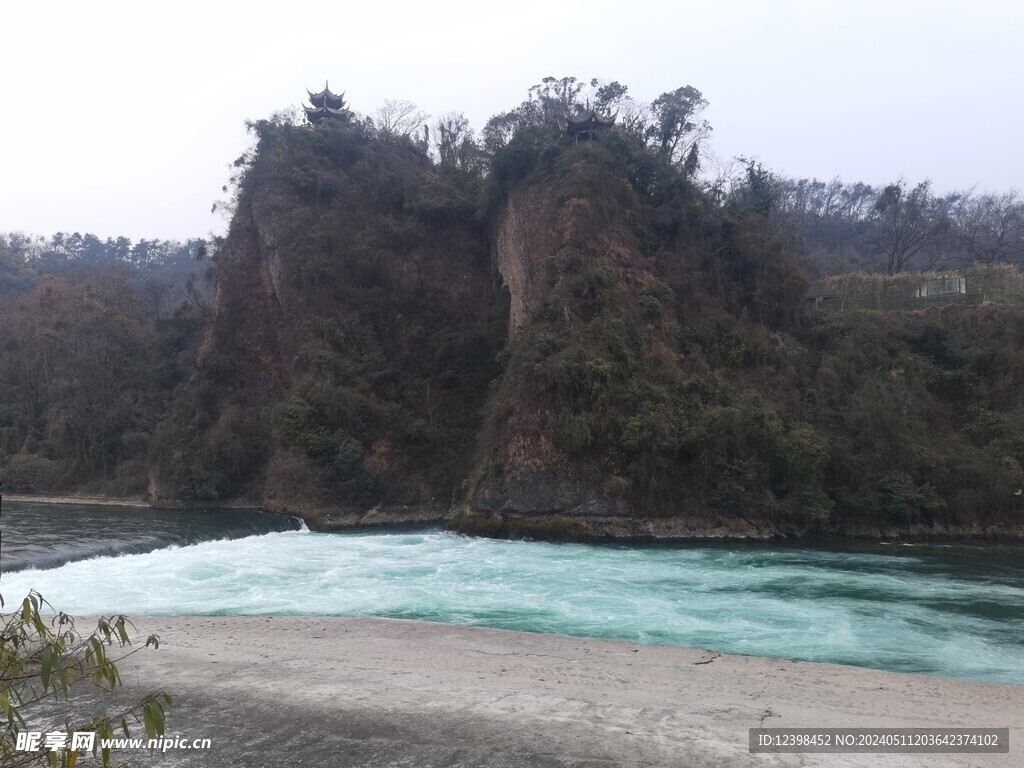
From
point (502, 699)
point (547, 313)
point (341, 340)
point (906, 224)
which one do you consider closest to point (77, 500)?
point (341, 340)

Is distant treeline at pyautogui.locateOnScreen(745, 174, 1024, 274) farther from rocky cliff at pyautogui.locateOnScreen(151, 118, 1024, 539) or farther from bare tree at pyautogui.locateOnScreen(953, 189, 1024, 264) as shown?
rocky cliff at pyautogui.locateOnScreen(151, 118, 1024, 539)

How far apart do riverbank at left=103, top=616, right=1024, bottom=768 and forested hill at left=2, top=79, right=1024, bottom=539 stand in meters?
13.9

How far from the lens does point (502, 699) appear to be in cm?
934

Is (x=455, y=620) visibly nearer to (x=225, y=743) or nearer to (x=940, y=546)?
(x=225, y=743)

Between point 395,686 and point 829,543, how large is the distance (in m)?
19.9

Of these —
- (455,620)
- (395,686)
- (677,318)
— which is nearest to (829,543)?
(677,318)

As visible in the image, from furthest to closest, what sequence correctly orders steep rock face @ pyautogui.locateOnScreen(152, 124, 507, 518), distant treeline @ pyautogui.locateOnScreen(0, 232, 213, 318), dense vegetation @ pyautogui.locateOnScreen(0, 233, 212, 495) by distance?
1. distant treeline @ pyautogui.locateOnScreen(0, 232, 213, 318)
2. dense vegetation @ pyautogui.locateOnScreen(0, 233, 212, 495)
3. steep rock face @ pyautogui.locateOnScreen(152, 124, 507, 518)

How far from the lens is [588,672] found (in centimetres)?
1086

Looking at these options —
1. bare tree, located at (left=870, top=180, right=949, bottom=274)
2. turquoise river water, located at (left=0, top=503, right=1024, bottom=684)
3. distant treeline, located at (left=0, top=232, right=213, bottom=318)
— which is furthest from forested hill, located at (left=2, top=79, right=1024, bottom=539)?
distant treeline, located at (left=0, top=232, right=213, bottom=318)

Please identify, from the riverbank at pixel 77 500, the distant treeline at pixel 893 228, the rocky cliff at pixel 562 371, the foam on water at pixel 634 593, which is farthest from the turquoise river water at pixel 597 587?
the distant treeline at pixel 893 228

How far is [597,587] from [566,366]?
12.2 m

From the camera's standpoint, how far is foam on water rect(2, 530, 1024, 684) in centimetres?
1350

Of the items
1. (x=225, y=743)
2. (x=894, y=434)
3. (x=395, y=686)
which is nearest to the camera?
(x=225, y=743)

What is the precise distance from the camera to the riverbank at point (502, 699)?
24.7 ft
